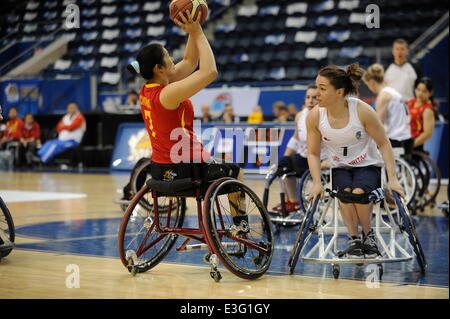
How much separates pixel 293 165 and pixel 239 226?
244 centimetres

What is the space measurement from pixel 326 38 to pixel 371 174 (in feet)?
36.1

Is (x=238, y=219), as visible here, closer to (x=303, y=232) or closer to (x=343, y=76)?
(x=303, y=232)

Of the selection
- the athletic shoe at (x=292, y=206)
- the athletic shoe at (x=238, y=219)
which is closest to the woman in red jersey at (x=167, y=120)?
the athletic shoe at (x=238, y=219)

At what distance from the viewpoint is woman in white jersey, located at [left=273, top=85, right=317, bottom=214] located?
270 inches

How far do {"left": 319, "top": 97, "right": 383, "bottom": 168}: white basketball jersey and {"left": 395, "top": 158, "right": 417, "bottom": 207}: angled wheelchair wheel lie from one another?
2.66m

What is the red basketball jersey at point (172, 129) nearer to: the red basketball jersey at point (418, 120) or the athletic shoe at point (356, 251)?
the athletic shoe at point (356, 251)

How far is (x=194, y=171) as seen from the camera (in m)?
4.38

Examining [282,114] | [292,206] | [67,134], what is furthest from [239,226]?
[67,134]

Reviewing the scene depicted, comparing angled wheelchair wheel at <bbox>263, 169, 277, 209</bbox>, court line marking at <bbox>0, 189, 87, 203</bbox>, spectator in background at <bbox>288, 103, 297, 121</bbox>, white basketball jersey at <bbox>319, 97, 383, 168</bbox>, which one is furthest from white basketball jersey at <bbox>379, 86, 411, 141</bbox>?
spectator in background at <bbox>288, 103, 297, 121</bbox>

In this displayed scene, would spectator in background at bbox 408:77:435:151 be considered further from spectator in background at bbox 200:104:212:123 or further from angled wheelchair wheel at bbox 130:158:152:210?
spectator in background at bbox 200:104:212:123

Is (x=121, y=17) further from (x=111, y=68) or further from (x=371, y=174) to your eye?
(x=371, y=174)

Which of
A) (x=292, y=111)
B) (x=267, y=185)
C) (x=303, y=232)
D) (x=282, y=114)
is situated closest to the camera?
(x=303, y=232)
